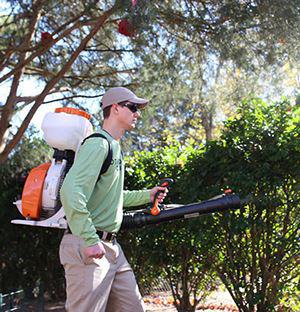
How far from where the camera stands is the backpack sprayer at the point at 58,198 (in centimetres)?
327

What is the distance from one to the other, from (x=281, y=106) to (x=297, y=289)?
1.76 m

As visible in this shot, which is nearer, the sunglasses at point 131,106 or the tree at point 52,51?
the sunglasses at point 131,106

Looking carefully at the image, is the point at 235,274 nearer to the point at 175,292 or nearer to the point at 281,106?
the point at 175,292

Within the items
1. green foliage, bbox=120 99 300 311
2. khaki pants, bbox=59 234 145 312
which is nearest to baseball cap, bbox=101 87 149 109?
khaki pants, bbox=59 234 145 312

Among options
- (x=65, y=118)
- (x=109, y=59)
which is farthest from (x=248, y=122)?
(x=109, y=59)

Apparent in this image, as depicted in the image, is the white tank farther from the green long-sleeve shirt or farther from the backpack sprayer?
the green long-sleeve shirt

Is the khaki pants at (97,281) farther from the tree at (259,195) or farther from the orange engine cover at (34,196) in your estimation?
the tree at (259,195)

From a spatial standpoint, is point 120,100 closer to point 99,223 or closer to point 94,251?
point 99,223

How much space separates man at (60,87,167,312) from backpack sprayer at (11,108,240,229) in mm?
110

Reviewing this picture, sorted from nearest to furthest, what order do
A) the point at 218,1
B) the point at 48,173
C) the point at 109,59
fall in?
the point at 48,173 < the point at 218,1 < the point at 109,59

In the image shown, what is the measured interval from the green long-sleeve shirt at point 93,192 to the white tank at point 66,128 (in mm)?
484

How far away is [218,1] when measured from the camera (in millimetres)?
6137

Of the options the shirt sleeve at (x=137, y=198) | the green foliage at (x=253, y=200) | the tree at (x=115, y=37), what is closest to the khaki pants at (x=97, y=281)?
the shirt sleeve at (x=137, y=198)

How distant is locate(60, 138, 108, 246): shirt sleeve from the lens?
9.18 ft
